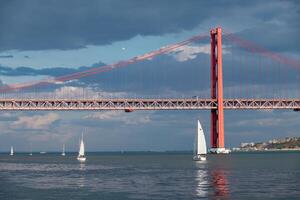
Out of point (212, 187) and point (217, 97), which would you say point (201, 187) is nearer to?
point (212, 187)

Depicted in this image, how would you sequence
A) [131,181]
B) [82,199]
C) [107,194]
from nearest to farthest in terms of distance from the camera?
[82,199] < [107,194] < [131,181]

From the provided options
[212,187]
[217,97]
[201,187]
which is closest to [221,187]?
[212,187]

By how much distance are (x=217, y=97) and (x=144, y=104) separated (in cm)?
1115

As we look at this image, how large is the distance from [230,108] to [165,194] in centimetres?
6332

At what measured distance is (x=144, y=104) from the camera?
100 meters

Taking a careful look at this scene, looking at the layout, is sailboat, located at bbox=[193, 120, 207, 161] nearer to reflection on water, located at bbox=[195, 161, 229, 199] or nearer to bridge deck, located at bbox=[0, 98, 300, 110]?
bridge deck, located at bbox=[0, 98, 300, 110]

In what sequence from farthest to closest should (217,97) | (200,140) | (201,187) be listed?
(217,97), (200,140), (201,187)

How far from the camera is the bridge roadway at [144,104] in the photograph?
315 feet

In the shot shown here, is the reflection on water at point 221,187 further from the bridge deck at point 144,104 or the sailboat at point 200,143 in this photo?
the bridge deck at point 144,104

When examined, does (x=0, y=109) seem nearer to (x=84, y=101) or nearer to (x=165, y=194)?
(x=84, y=101)

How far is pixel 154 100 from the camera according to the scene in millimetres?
98688

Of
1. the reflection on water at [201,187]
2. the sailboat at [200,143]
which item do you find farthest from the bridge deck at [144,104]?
the reflection on water at [201,187]

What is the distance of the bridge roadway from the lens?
96.1 metres

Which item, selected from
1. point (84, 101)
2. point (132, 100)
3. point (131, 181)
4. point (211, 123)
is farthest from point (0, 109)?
point (131, 181)
